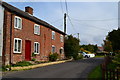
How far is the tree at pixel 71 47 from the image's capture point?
37.5 metres

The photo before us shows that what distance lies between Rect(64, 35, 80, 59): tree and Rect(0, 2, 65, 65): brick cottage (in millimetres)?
6105

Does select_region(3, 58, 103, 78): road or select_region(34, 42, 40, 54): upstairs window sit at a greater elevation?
select_region(34, 42, 40, 54): upstairs window

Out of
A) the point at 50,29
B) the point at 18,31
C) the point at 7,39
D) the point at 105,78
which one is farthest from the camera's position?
the point at 50,29

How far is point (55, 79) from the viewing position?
37.1ft

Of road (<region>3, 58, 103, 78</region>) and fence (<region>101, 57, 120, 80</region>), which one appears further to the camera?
road (<region>3, 58, 103, 78</region>)

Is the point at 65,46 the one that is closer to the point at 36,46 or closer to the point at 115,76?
the point at 36,46

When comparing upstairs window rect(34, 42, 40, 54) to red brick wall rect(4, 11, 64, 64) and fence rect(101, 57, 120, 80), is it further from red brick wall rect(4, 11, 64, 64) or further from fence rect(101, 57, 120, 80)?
fence rect(101, 57, 120, 80)

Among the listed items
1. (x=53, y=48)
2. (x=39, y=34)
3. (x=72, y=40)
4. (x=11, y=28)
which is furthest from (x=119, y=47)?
(x=11, y=28)

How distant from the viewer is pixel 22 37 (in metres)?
22.3

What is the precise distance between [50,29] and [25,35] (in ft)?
30.5

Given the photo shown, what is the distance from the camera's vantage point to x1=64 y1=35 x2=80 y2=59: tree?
37.5 m

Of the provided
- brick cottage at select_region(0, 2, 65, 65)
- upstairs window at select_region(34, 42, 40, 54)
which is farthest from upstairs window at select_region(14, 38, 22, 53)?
upstairs window at select_region(34, 42, 40, 54)

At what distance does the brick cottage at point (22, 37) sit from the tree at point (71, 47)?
6105mm

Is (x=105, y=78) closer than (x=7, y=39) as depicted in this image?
Yes
